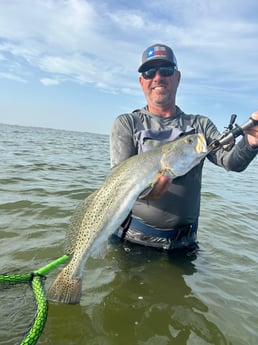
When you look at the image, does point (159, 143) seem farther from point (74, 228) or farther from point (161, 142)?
point (74, 228)

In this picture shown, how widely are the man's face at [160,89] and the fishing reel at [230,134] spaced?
111cm

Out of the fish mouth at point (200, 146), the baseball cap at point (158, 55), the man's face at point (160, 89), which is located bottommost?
the fish mouth at point (200, 146)

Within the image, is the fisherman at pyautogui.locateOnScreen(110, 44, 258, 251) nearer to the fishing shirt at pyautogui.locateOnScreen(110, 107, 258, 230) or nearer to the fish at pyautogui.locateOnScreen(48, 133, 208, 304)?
the fishing shirt at pyautogui.locateOnScreen(110, 107, 258, 230)

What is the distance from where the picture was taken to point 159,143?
15.8ft

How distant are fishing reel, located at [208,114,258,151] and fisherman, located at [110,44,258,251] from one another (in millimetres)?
109

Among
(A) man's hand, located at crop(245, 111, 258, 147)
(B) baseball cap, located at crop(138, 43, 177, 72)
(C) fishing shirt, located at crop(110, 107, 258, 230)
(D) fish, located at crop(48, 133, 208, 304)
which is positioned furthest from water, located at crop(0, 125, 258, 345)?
(B) baseball cap, located at crop(138, 43, 177, 72)

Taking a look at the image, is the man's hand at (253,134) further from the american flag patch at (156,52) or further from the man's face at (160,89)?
the american flag patch at (156,52)

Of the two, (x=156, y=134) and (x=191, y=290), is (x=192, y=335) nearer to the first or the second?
(x=191, y=290)

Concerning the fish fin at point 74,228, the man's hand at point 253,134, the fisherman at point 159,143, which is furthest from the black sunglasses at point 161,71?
the fish fin at point 74,228

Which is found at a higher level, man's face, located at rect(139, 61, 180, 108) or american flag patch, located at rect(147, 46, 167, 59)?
american flag patch, located at rect(147, 46, 167, 59)

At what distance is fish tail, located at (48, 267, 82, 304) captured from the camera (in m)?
3.73

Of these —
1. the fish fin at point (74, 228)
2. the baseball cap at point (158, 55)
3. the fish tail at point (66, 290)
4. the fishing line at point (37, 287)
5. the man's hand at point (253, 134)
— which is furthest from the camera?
the baseball cap at point (158, 55)

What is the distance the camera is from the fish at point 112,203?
3779 mm

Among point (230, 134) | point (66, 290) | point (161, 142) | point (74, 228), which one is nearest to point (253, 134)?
point (230, 134)
